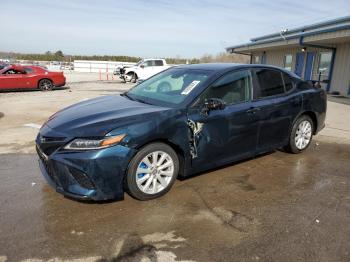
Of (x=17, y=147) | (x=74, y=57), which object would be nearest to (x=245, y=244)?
(x=17, y=147)

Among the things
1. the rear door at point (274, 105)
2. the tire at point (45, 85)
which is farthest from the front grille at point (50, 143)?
the tire at point (45, 85)

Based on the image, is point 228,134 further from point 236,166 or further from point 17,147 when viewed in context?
point 17,147

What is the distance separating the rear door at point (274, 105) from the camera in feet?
15.8

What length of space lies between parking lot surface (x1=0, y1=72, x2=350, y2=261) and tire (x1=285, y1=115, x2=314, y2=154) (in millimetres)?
522

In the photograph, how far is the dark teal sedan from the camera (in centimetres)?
341

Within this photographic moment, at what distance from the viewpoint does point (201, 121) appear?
13.3ft

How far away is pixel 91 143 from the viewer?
A: 3.39 m

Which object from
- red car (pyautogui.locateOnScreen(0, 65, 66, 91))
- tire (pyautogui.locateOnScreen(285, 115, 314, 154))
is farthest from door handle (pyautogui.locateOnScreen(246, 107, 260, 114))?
red car (pyautogui.locateOnScreen(0, 65, 66, 91))

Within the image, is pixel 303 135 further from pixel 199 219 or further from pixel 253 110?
pixel 199 219

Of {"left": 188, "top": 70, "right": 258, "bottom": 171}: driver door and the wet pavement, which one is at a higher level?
{"left": 188, "top": 70, "right": 258, "bottom": 171}: driver door

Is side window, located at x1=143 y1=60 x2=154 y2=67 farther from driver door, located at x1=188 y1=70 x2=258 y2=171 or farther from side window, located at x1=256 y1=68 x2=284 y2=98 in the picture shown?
driver door, located at x1=188 y1=70 x2=258 y2=171

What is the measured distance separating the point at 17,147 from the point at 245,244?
475 cm

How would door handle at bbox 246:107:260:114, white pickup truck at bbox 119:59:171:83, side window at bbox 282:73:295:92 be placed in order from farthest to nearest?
white pickup truck at bbox 119:59:171:83, side window at bbox 282:73:295:92, door handle at bbox 246:107:260:114

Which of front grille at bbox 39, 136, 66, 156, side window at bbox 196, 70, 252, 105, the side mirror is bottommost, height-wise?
front grille at bbox 39, 136, 66, 156
